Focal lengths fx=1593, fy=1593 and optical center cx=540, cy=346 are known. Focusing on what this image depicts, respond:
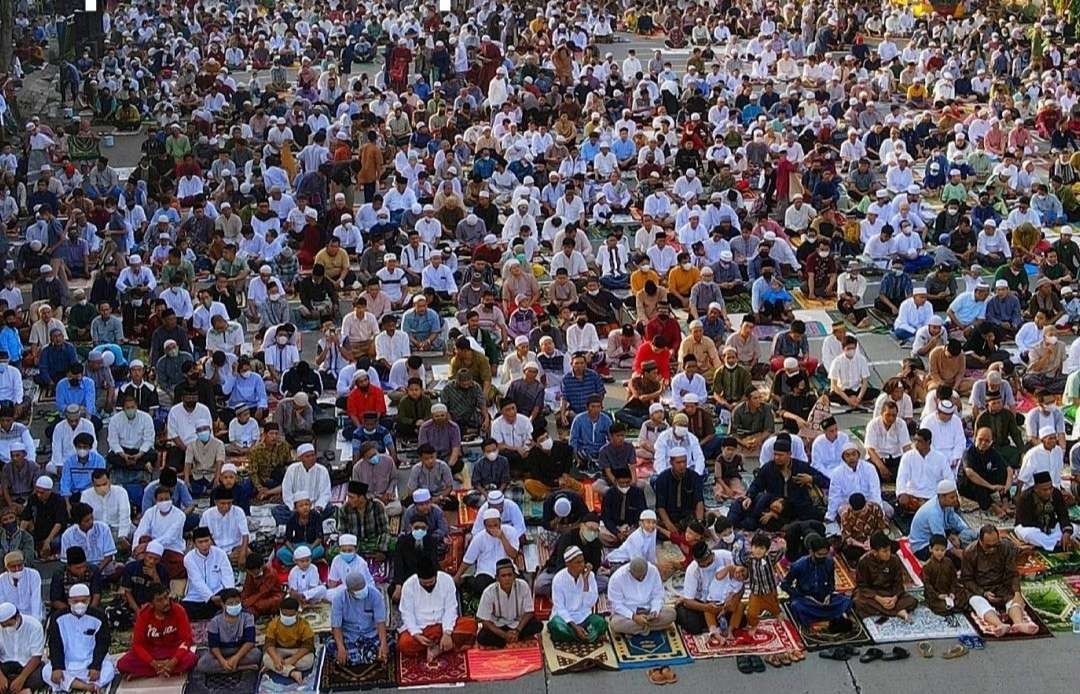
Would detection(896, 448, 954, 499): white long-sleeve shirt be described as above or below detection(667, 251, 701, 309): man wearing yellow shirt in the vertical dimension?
above

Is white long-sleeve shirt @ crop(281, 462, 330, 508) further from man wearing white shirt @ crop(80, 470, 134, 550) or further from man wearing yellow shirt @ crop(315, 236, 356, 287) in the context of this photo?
man wearing yellow shirt @ crop(315, 236, 356, 287)

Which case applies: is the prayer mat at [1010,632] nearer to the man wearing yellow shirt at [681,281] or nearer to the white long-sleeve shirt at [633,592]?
the white long-sleeve shirt at [633,592]

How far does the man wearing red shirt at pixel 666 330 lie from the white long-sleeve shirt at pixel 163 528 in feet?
18.1

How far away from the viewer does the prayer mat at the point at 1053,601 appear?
1128 cm

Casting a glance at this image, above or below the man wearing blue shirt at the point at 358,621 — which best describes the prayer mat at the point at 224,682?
below

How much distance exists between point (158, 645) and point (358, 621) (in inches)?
53.5

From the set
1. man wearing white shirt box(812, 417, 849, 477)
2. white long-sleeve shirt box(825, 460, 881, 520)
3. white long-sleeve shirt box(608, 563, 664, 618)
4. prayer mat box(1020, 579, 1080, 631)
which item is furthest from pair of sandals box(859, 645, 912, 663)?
man wearing white shirt box(812, 417, 849, 477)

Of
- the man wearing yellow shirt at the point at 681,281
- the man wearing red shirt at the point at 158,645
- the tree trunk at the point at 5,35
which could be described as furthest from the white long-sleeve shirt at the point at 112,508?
the tree trunk at the point at 5,35

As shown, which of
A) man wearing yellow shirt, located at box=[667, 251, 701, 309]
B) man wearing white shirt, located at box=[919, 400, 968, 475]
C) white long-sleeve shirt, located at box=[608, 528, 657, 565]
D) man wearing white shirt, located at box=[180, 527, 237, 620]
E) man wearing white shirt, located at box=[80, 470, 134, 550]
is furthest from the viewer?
man wearing yellow shirt, located at box=[667, 251, 701, 309]

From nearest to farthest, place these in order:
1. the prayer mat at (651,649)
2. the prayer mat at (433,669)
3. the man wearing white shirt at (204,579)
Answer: the prayer mat at (433,669) < the prayer mat at (651,649) < the man wearing white shirt at (204,579)

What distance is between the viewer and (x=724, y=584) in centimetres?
1133

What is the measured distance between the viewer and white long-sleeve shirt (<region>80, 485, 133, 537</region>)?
12531 millimetres

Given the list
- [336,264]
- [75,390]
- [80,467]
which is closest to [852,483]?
[80,467]

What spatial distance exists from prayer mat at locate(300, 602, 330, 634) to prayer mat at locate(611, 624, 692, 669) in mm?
2086
